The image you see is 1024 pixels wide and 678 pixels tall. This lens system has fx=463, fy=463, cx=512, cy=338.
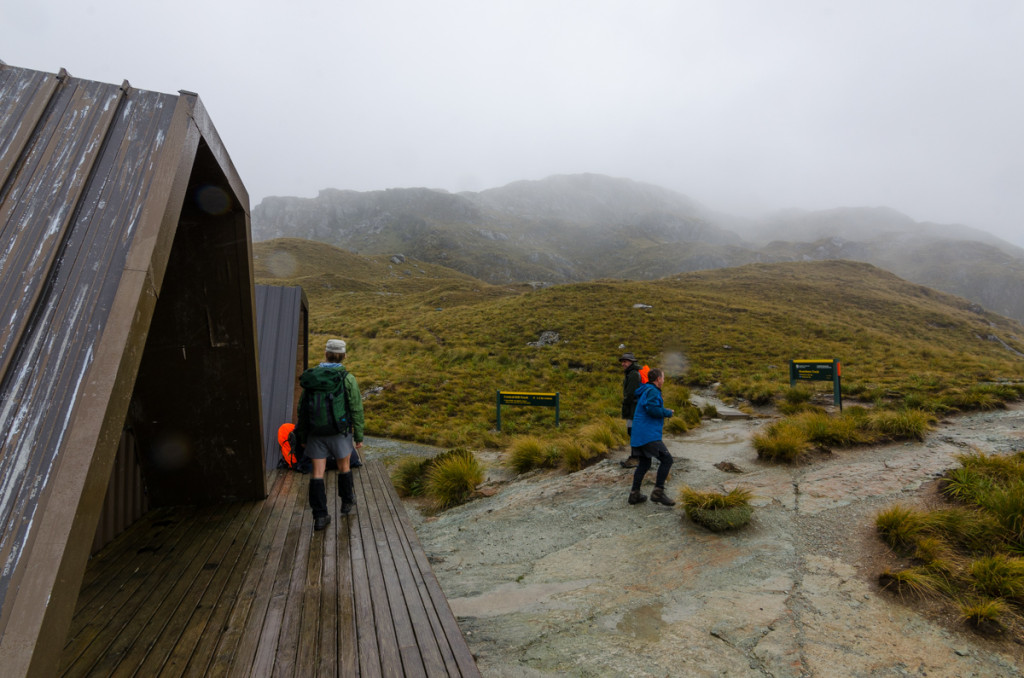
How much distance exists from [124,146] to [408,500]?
22.2 feet

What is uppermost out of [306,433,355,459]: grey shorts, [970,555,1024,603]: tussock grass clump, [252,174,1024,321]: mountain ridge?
[252,174,1024,321]: mountain ridge

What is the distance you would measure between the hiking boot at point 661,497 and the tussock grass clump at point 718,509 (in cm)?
27

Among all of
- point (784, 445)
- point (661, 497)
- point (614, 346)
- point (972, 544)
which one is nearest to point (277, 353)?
point (661, 497)

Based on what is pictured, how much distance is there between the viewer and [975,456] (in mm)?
6156

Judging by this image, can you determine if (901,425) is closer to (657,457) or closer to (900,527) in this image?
(900,527)

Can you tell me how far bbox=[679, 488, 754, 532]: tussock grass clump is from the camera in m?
5.24

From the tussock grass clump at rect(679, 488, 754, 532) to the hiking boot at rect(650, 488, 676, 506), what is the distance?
0.27 meters

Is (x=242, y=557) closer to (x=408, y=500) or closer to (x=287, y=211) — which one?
(x=408, y=500)

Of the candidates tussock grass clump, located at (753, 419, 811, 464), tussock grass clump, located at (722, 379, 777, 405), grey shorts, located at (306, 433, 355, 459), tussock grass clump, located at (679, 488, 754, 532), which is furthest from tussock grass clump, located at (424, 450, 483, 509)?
tussock grass clump, located at (722, 379, 777, 405)

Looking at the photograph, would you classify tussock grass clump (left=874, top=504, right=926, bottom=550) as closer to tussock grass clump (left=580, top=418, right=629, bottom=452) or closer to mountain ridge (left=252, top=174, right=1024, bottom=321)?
tussock grass clump (left=580, top=418, right=629, bottom=452)

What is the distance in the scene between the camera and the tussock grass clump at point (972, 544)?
3605mm

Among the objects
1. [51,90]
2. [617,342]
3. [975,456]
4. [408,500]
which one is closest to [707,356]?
[617,342]

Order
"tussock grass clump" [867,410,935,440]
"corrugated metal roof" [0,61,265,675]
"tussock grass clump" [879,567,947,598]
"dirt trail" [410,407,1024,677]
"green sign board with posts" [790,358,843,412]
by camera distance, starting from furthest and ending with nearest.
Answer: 1. "green sign board with posts" [790,358,843,412]
2. "tussock grass clump" [867,410,935,440]
3. "tussock grass clump" [879,567,947,598]
4. "dirt trail" [410,407,1024,677]
5. "corrugated metal roof" [0,61,265,675]

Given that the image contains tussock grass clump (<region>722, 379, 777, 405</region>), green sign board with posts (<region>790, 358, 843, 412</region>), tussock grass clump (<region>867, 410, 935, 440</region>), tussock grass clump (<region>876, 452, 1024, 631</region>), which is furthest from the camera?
tussock grass clump (<region>722, 379, 777, 405</region>)
